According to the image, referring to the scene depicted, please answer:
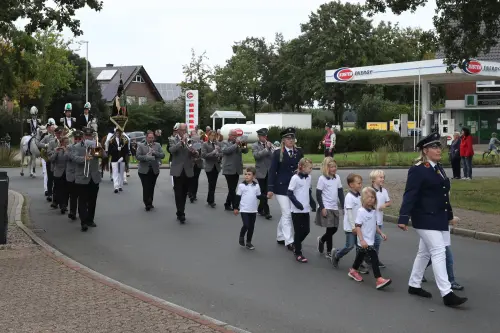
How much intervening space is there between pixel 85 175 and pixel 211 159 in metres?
4.73

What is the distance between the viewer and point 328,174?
10.3 metres

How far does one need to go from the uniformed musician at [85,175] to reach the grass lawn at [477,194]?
8505mm

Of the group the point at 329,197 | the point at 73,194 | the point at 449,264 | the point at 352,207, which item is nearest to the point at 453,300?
the point at 449,264

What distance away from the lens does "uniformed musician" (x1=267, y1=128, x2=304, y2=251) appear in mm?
11250

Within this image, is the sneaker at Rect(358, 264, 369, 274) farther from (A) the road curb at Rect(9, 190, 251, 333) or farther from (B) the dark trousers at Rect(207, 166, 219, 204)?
(B) the dark trousers at Rect(207, 166, 219, 204)

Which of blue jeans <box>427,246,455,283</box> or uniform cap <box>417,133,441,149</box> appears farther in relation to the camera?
blue jeans <box>427,246,455,283</box>

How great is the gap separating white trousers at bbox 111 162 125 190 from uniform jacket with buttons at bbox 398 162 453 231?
13443mm

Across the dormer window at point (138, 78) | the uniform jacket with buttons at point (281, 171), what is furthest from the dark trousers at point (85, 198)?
the dormer window at point (138, 78)

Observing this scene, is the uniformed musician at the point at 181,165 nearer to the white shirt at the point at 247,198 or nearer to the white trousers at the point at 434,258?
the white shirt at the point at 247,198

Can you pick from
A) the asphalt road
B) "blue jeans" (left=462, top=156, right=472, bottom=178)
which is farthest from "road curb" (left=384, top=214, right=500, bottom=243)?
Result: "blue jeans" (left=462, top=156, right=472, bottom=178)

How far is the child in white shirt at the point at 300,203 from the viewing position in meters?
10.4

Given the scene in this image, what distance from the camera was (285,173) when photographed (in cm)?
1134

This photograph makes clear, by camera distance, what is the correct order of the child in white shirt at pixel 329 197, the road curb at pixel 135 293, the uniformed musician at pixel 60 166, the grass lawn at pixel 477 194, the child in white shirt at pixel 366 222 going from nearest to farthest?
1. the road curb at pixel 135 293
2. the child in white shirt at pixel 366 222
3. the child in white shirt at pixel 329 197
4. the uniformed musician at pixel 60 166
5. the grass lawn at pixel 477 194

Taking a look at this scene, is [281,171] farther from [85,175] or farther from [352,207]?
[85,175]
